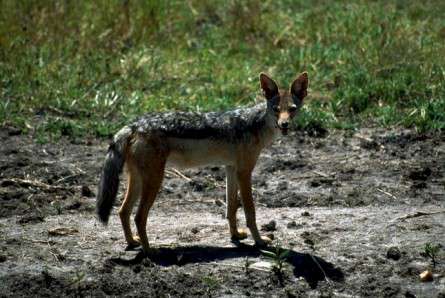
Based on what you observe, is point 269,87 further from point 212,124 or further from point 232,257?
point 232,257

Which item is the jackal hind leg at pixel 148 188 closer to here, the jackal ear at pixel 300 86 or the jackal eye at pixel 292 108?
the jackal eye at pixel 292 108

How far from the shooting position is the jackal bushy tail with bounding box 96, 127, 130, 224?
300 inches

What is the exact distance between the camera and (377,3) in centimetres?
1535

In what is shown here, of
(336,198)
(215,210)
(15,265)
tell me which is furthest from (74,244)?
(336,198)

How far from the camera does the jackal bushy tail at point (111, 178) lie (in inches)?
300

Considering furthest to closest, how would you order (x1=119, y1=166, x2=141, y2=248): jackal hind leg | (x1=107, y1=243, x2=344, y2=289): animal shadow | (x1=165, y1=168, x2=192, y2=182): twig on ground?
(x1=165, y1=168, x2=192, y2=182): twig on ground
(x1=119, y1=166, x2=141, y2=248): jackal hind leg
(x1=107, y1=243, x2=344, y2=289): animal shadow

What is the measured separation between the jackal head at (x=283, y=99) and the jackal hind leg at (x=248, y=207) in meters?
0.47

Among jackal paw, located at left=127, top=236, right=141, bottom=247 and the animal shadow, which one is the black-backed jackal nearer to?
jackal paw, located at left=127, top=236, right=141, bottom=247

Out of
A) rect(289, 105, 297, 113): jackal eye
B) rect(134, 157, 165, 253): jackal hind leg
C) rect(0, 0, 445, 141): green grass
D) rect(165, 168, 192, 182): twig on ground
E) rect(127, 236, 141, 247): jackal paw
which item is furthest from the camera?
rect(0, 0, 445, 141): green grass

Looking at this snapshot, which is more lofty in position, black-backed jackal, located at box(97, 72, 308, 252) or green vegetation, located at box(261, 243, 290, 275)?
black-backed jackal, located at box(97, 72, 308, 252)

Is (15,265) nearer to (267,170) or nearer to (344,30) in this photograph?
(267,170)

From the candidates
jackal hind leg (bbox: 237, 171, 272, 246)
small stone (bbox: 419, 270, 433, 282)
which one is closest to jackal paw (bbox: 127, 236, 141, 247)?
jackal hind leg (bbox: 237, 171, 272, 246)

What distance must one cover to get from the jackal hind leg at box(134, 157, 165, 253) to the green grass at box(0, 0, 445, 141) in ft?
10.9

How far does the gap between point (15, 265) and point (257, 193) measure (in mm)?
2696
